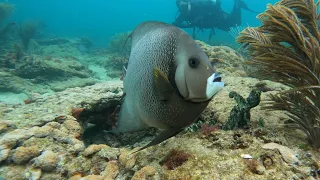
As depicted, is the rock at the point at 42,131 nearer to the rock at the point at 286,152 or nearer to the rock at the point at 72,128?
the rock at the point at 72,128

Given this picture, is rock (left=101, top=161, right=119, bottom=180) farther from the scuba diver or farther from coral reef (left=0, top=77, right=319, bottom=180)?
the scuba diver

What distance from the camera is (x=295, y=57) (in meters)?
2.25

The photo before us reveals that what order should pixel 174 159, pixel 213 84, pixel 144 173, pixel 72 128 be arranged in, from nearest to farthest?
pixel 213 84, pixel 144 173, pixel 174 159, pixel 72 128

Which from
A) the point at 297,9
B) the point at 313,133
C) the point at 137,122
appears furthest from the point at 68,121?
the point at 297,9

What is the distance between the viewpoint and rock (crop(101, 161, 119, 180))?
6.43 ft

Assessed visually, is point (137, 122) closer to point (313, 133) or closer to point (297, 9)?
point (313, 133)

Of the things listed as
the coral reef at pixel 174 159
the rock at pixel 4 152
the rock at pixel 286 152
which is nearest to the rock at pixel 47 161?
the rock at pixel 4 152

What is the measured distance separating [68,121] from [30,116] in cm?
63

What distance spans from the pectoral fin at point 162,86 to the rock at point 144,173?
3.02 feet

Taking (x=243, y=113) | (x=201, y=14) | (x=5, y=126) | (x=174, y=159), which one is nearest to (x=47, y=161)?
(x=5, y=126)

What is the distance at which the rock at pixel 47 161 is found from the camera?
2.14 m

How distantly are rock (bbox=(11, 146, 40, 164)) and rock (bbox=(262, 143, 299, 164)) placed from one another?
2.38 meters

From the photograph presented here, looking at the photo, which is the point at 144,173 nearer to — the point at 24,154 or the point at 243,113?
the point at 243,113

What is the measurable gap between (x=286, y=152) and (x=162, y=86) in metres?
1.43
